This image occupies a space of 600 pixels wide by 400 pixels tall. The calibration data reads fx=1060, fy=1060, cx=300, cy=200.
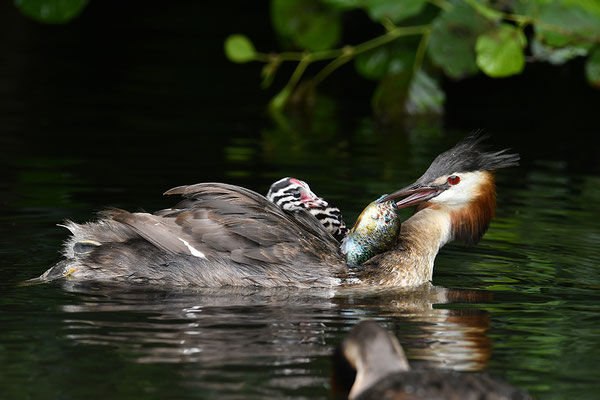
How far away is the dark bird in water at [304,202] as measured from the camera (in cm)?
754

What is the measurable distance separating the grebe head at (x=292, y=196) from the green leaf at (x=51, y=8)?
5295 millimetres

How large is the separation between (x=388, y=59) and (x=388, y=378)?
9093mm

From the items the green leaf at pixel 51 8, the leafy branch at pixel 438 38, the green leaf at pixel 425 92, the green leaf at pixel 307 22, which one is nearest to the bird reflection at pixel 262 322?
the leafy branch at pixel 438 38

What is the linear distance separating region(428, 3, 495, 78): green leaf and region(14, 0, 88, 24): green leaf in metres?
3.98

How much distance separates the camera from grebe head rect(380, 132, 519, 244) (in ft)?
24.7

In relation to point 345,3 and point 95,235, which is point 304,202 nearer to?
point 95,235

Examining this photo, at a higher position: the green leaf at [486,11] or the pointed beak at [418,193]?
the green leaf at [486,11]

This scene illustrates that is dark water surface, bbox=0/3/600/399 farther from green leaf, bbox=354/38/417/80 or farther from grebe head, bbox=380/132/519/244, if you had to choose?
green leaf, bbox=354/38/417/80

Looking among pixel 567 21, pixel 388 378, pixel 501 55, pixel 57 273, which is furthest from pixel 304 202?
pixel 567 21

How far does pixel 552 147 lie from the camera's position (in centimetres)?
1255

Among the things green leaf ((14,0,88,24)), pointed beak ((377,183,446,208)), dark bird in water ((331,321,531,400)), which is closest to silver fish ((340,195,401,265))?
pointed beak ((377,183,446,208))

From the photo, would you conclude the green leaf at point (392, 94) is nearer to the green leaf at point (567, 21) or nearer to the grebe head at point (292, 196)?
the green leaf at point (567, 21)

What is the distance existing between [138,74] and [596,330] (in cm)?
1158

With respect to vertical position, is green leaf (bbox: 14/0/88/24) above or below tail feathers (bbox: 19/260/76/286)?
above
